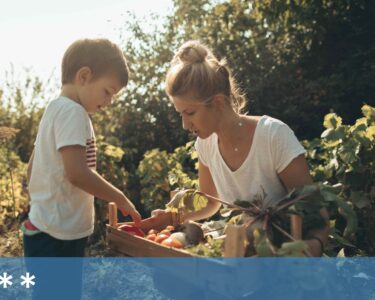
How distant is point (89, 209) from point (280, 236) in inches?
34.6

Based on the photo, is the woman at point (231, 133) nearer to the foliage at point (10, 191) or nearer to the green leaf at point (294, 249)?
the green leaf at point (294, 249)

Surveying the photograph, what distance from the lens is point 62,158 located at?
2.19m

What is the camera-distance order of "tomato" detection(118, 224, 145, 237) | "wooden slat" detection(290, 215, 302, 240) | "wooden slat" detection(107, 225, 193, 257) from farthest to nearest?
"tomato" detection(118, 224, 145, 237) < "wooden slat" detection(107, 225, 193, 257) < "wooden slat" detection(290, 215, 302, 240)

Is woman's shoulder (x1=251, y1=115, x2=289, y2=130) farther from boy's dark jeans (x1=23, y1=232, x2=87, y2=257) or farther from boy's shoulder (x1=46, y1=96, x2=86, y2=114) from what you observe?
boy's dark jeans (x1=23, y1=232, x2=87, y2=257)

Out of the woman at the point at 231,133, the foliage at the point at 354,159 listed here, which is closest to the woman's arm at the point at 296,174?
the woman at the point at 231,133

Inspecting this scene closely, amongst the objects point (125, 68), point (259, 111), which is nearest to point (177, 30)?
point (259, 111)

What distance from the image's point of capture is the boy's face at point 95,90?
7.52 ft

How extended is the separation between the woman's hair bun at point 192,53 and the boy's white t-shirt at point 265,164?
363 millimetres

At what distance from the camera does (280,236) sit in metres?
1.85

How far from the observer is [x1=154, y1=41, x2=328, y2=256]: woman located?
2264 mm

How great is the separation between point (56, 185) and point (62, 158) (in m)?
0.13

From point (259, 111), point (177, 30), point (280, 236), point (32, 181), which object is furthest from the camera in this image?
point (177, 30)

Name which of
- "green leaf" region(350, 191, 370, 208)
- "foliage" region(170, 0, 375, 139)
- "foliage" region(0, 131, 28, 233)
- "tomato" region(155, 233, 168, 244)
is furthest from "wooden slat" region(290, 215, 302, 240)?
"foliage" region(170, 0, 375, 139)

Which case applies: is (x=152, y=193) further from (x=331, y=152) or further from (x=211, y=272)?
(x=211, y=272)
